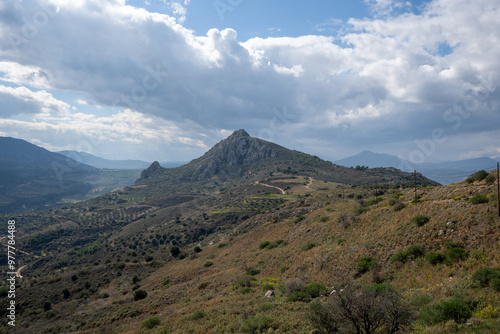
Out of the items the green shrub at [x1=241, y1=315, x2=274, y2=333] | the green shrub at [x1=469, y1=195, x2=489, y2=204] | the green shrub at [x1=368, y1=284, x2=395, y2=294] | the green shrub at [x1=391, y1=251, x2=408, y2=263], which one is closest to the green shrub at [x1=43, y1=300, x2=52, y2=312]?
the green shrub at [x1=241, y1=315, x2=274, y2=333]

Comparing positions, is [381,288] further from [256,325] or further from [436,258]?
[256,325]

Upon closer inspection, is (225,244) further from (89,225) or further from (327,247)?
(89,225)

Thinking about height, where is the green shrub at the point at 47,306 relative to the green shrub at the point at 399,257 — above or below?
below

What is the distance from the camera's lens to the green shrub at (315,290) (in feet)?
45.7

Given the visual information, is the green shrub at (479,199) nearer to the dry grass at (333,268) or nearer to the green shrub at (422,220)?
the dry grass at (333,268)

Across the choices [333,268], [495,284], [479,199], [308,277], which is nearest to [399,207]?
[479,199]

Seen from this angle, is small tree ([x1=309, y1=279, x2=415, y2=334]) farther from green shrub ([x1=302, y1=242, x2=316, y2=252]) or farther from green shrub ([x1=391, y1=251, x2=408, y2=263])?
green shrub ([x1=302, y1=242, x2=316, y2=252])

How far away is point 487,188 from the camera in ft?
56.9

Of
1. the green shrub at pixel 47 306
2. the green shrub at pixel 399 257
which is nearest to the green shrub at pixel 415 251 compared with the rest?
the green shrub at pixel 399 257

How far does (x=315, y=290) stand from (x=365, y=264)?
13.8 feet

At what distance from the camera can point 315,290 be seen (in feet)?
46.2

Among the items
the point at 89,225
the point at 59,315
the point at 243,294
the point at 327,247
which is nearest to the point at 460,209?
the point at 327,247

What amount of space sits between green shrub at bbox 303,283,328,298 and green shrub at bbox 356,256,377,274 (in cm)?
296

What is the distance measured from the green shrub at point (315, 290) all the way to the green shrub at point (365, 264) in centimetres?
296
